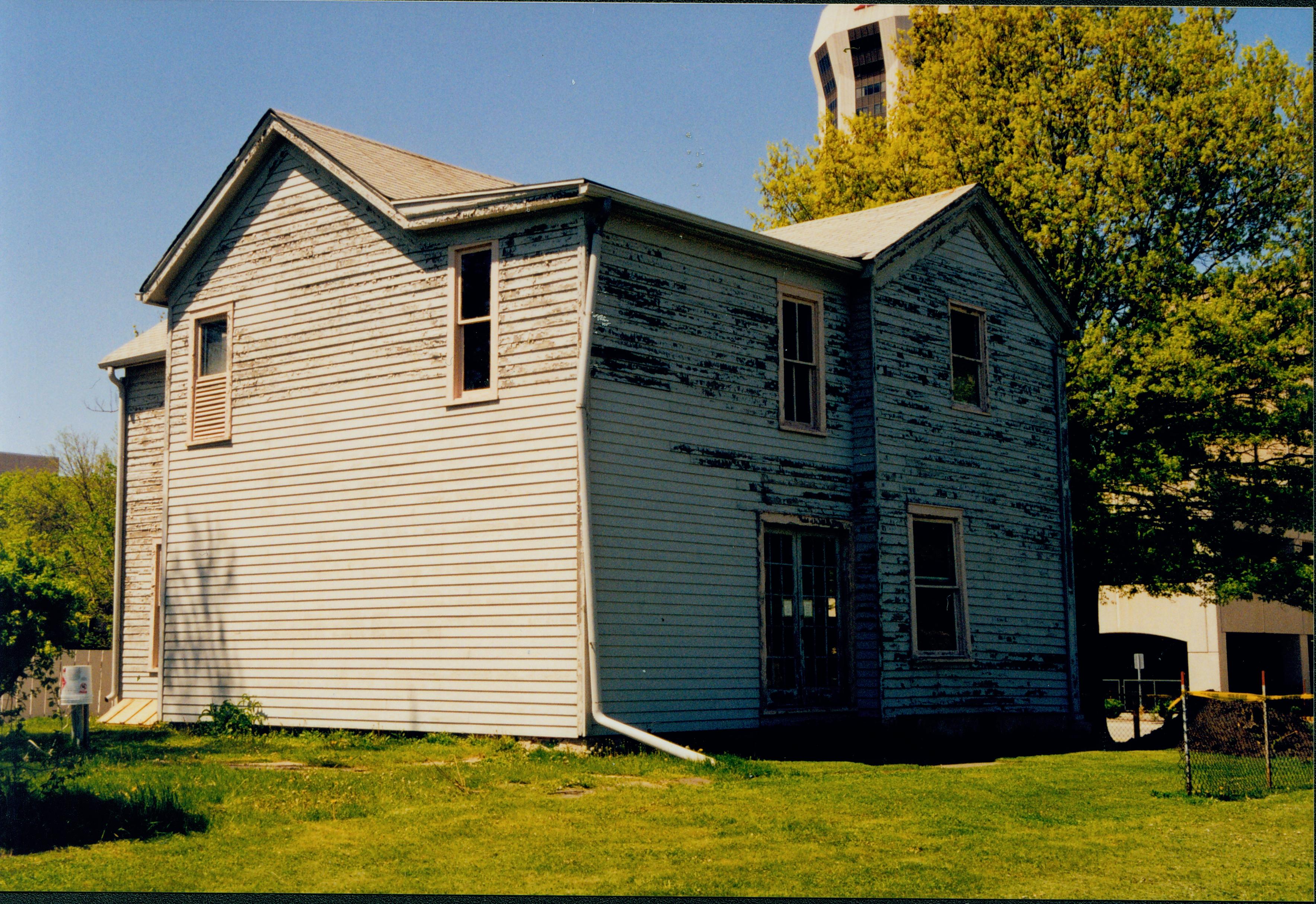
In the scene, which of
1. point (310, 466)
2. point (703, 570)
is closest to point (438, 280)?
point (310, 466)

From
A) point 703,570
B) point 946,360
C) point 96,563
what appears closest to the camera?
point 703,570

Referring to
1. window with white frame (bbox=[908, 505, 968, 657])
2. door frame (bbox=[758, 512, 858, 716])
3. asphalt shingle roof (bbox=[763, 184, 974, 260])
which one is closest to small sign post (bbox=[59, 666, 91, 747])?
door frame (bbox=[758, 512, 858, 716])

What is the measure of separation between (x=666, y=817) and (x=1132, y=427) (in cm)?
1659

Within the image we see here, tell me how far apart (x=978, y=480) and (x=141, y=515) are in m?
13.5

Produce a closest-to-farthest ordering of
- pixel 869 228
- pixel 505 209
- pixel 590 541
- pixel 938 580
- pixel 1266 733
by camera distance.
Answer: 1. pixel 1266 733
2. pixel 590 541
3. pixel 505 209
4. pixel 938 580
5. pixel 869 228

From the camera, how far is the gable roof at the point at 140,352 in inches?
855

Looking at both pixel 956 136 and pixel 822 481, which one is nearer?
pixel 822 481

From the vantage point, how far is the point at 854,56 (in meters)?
120

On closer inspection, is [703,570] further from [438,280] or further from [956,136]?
[956,136]

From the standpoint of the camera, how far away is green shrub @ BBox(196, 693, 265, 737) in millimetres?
16719

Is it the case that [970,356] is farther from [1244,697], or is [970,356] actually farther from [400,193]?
[400,193]

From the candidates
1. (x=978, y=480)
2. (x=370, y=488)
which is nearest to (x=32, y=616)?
(x=370, y=488)

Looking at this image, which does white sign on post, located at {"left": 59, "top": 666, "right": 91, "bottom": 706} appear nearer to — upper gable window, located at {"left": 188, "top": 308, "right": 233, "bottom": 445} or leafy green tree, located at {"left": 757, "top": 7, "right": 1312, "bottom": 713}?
upper gable window, located at {"left": 188, "top": 308, "right": 233, "bottom": 445}

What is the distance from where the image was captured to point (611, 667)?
14.1m
